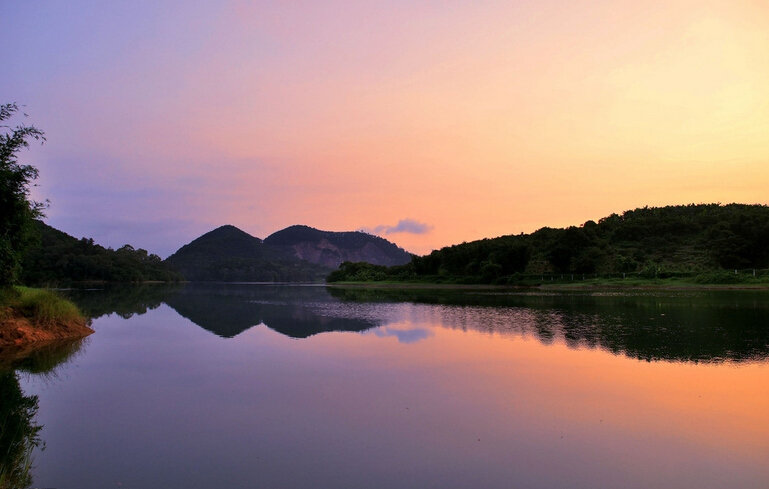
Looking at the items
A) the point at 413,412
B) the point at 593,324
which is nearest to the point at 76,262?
the point at 593,324

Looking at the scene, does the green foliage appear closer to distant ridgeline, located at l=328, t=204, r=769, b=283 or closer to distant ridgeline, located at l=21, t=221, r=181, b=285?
distant ridgeline, located at l=328, t=204, r=769, b=283

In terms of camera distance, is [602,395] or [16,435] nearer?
[16,435]

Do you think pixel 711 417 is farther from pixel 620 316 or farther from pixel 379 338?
pixel 620 316

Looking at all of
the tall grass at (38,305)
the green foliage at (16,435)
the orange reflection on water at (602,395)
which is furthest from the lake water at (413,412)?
the tall grass at (38,305)

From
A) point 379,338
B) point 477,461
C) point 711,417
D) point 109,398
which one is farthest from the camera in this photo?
point 379,338

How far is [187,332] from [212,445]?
17.1 metres

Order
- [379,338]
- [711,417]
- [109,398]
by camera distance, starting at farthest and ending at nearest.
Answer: [379,338] → [109,398] → [711,417]

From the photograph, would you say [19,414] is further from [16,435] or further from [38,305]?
[38,305]

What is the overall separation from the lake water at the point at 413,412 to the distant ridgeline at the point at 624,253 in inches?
1978

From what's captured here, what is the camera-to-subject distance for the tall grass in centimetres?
1786

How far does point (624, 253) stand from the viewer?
83375 mm

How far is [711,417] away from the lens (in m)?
9.03

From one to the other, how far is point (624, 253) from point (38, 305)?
84.3 m

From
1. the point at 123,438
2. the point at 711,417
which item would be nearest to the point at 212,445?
the point at 123,438
